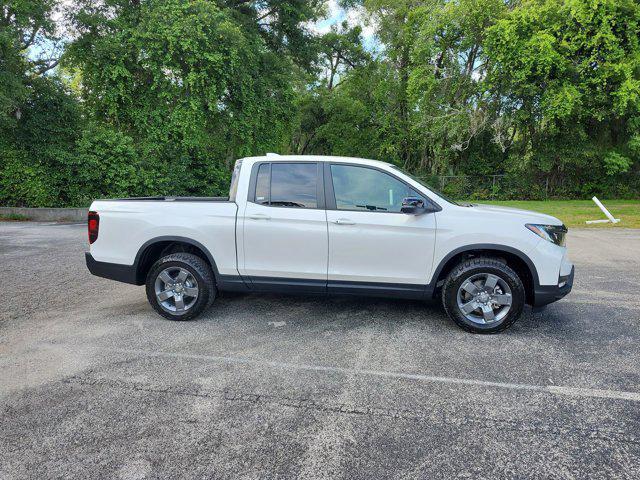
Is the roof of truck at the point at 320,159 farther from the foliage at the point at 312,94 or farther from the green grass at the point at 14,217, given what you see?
the green grass at the point at 14,217

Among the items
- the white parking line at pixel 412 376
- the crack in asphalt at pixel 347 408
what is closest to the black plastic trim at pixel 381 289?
the white parking line at pixel 412 376

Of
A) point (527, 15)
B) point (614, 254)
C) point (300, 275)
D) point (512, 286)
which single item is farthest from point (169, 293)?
point (527, 15)

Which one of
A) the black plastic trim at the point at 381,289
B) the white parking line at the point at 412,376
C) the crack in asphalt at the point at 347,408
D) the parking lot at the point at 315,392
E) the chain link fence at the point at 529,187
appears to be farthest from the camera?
the chain link fence at the point at 529,187

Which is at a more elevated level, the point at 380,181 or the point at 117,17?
the point at 117,17

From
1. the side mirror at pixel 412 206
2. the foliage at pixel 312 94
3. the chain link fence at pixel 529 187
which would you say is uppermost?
the foliage at pixel 312 94

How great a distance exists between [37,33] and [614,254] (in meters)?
19.3

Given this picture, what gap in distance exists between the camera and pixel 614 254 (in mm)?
8461

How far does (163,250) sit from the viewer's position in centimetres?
475

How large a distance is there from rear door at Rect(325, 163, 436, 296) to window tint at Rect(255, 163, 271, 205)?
674 mm

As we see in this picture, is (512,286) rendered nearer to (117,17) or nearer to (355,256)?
(355,256)

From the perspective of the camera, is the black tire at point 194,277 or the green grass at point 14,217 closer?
the black tire at point 194,277

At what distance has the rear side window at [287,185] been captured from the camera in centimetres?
436

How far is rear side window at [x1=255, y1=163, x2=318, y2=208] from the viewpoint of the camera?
436 centimetres

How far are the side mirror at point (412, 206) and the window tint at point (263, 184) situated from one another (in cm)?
148
